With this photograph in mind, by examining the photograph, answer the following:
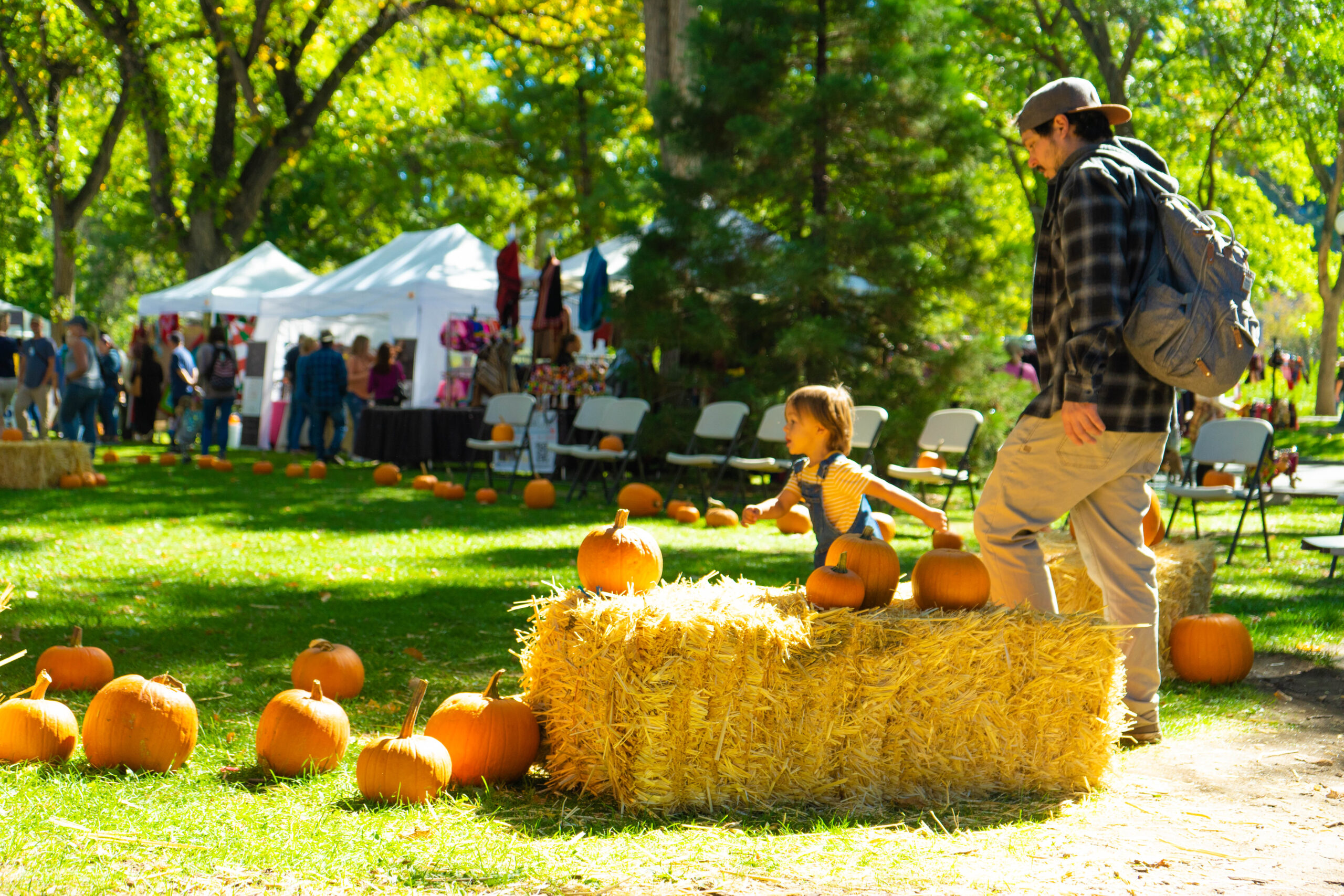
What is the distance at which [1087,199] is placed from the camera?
3492 mm

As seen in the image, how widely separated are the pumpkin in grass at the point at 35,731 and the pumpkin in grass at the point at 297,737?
546 millimetres

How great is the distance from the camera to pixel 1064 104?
3711 millimetres

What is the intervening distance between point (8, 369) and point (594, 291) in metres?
9.12

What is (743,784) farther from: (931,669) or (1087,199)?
(1087,199)

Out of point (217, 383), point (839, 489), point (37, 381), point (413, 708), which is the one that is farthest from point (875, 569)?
point (37, 381)

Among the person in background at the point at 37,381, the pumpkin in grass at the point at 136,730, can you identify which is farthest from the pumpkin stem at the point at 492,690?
the person in background at the point at 37,381

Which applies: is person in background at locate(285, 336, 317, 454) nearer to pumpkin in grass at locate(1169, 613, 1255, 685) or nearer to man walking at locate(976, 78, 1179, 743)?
pumpkin in grass at locate(1169, 613, 1255, 685)

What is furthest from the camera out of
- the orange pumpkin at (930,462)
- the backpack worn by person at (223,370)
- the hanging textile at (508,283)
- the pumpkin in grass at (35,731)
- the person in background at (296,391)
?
the person in background at (296,391)

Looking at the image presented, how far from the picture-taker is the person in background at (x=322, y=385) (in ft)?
52.4

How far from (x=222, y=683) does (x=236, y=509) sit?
257 inches

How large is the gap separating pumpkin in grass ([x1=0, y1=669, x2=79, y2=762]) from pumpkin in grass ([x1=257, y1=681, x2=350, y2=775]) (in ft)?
1.79

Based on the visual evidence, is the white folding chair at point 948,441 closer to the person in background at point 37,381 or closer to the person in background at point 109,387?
the person in background at point 37,381

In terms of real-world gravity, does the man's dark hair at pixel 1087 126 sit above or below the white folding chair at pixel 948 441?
above

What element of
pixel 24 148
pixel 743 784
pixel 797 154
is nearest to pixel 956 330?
pixel 797 154
